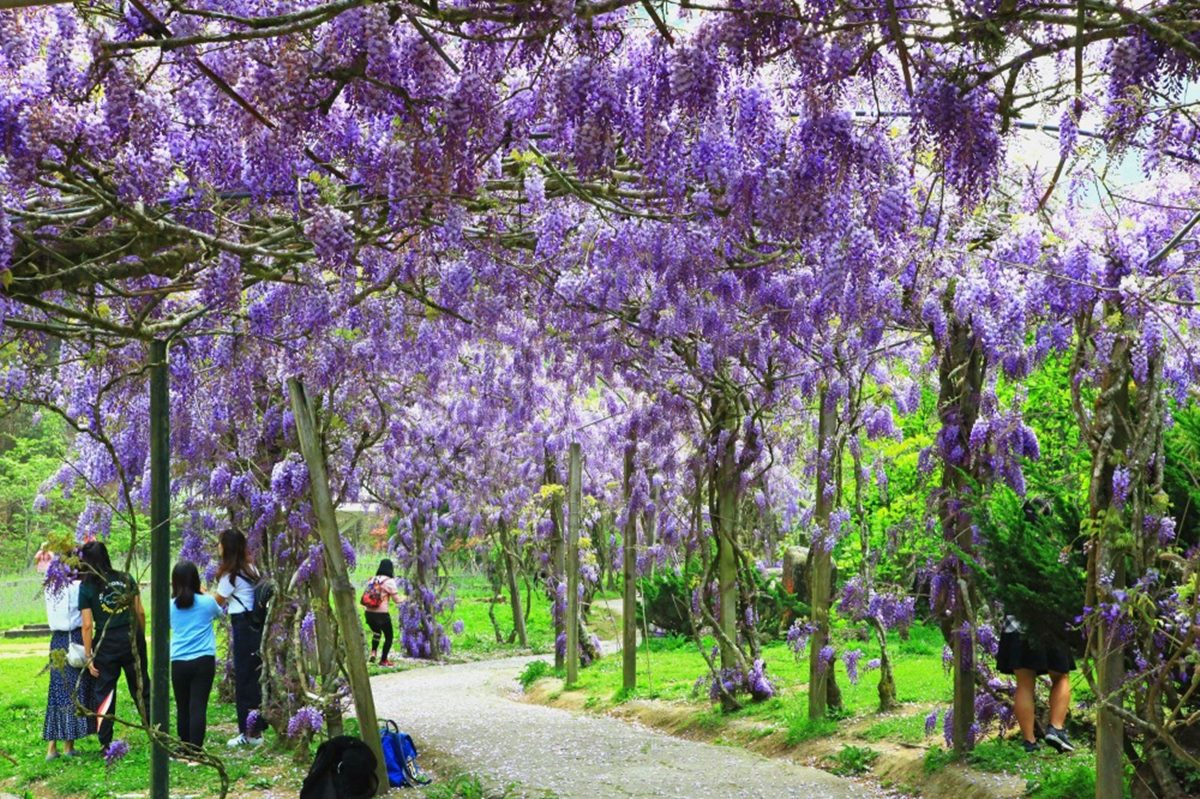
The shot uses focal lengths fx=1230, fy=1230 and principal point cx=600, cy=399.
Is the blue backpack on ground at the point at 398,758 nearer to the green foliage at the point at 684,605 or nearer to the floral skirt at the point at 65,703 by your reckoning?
the floral skirt at the point at 65,703

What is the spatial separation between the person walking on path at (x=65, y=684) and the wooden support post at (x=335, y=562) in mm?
2424

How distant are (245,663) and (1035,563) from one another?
5207 mm

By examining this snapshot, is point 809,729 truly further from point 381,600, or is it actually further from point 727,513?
point 381,600

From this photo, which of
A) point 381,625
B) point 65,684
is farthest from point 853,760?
point 381,625

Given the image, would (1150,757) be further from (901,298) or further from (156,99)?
(156,99)

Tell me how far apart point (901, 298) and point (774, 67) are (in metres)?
2.47

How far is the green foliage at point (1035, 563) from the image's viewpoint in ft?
18.8

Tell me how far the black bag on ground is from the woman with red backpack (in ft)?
27.8

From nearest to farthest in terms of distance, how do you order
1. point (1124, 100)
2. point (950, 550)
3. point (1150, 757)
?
point (1124, 100), point (1150, 757), point (950, 550)

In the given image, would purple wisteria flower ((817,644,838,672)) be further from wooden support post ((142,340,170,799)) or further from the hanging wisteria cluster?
wooden support post ((142,340,170,799))

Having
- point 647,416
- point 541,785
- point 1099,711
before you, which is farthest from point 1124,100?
point 647,416

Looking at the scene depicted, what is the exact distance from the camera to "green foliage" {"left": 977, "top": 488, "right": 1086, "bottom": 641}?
5.72 m

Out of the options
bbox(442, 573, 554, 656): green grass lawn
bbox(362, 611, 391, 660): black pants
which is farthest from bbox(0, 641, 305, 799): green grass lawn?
bbox(442, 573, 554, 656): green grass lawn

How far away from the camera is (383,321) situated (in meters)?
9.06
